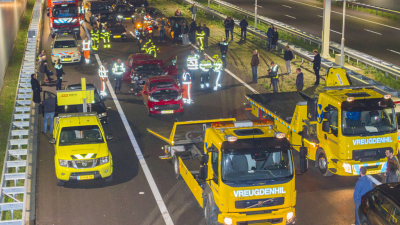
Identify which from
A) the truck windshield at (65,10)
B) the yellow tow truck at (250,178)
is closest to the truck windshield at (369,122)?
the yellow tow truck at (250,178)

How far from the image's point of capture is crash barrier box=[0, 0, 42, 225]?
40.4 ft

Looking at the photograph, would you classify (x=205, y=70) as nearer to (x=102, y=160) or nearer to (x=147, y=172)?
(x=147, y=172)

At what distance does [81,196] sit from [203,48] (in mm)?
20443

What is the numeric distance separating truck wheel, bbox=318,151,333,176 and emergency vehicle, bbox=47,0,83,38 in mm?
26687

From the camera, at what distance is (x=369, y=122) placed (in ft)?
45.1

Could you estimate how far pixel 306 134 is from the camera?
15.3 meters

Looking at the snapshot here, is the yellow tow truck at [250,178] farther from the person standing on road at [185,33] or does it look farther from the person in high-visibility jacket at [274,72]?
the person standing on road at [185,33]

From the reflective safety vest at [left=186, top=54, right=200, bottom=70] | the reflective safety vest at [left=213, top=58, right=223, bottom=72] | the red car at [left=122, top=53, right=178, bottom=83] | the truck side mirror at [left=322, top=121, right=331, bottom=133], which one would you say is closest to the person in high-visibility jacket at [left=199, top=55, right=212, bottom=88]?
the reflective safety vest at [left=213, top=58, right=223, bottom=72]

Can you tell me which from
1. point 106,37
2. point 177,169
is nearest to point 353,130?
point 177,169

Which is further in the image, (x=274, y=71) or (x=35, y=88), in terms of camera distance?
(x=274, y=71)

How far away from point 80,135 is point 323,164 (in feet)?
23.6

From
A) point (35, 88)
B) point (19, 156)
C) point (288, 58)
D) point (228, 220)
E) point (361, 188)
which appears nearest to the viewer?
point (228, 220)

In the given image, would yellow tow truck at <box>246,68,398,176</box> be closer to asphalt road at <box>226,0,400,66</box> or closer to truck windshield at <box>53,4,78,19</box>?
asphalt road at <box>226,0,400,66</box>

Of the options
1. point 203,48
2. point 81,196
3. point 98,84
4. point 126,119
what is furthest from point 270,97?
point 203,48
